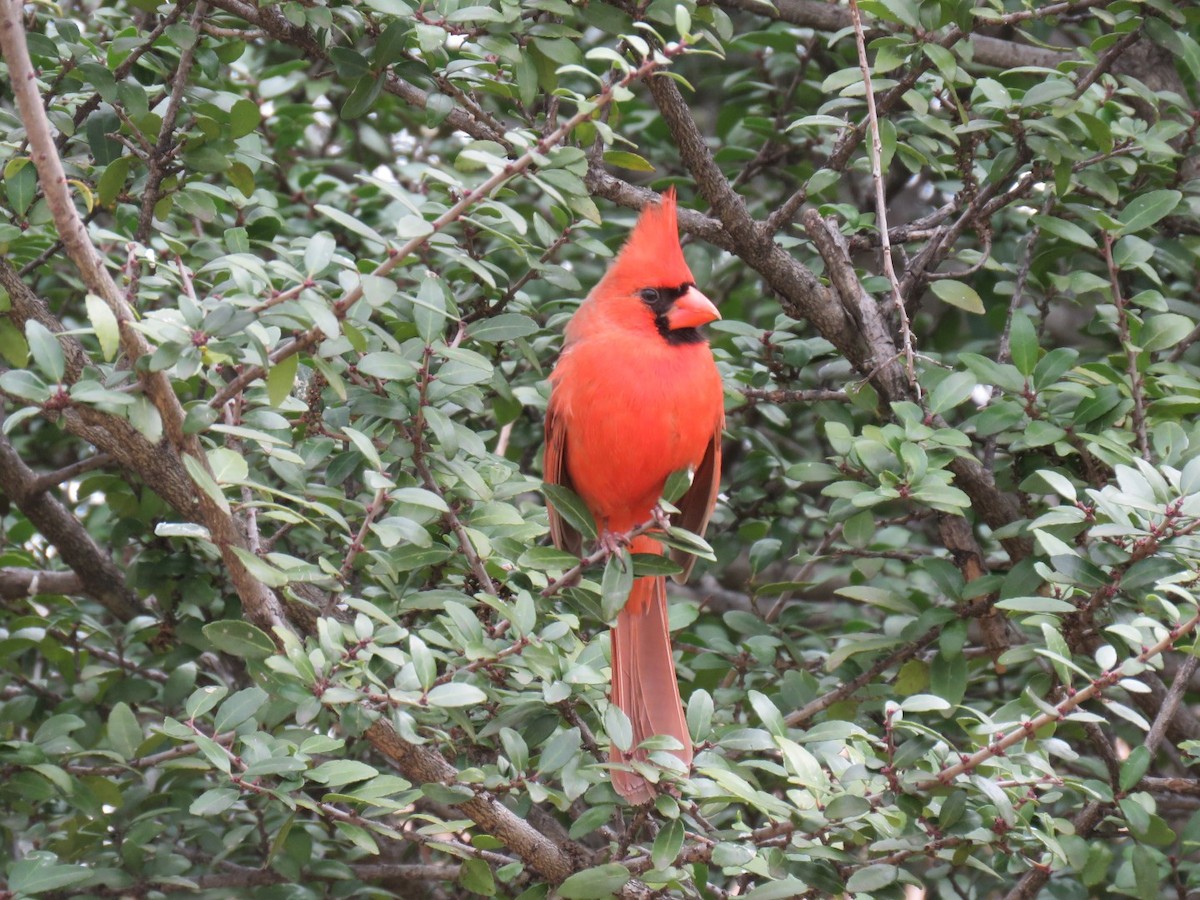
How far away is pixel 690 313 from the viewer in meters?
2.65

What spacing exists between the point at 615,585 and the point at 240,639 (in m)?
0.58

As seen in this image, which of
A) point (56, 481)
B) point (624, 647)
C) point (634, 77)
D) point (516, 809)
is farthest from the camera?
point (56, 481)

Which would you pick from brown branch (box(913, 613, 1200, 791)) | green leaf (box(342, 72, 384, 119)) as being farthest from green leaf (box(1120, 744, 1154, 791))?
green leaf (box(342, 72, 384, 119))

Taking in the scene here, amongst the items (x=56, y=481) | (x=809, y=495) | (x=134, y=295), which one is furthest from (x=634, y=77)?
(x=809, y=495)

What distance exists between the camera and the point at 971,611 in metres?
2.50

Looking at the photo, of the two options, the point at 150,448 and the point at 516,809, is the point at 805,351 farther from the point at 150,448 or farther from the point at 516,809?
the point at 150,448

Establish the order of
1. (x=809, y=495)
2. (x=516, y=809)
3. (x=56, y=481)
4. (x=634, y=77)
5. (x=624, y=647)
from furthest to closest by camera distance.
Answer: (x=809, y=495) < (x=56, y=481) < (x=624, y=647) < (x=516, y=809) < (x=634, y=77)

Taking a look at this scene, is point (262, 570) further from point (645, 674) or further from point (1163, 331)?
point (1163, 331)

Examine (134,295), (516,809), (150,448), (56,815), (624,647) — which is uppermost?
(134,295)

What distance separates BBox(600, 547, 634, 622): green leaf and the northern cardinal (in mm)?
389

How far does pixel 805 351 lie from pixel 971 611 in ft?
2.20

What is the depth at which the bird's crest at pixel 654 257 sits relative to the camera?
8.82 ft

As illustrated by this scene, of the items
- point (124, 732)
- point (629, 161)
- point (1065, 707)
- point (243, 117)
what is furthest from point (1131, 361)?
point (124, 732)

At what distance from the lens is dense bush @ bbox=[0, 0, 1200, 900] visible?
73.7 inches
